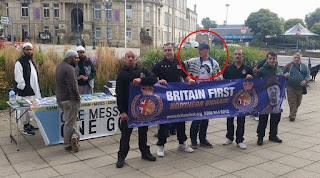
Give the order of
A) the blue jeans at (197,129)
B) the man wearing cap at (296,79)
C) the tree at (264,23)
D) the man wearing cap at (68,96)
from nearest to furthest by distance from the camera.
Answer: the man wearing cap at (68,96)
the blue jeans at (197,129)
the man wearing cap at (296,79)
the tree at (264,23)

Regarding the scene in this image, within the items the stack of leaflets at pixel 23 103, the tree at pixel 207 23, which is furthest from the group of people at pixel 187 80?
the tree at pixel 207 23

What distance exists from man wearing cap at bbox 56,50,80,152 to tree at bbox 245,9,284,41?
63884 millimetres

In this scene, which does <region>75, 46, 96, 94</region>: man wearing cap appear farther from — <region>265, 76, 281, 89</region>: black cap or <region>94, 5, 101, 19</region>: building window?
<region>94, 5, 101, 19</region>: building window

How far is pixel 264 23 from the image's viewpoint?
64812mm

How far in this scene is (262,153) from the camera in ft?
19.2

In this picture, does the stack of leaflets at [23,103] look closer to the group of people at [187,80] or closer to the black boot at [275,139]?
the group of people at [187,80]

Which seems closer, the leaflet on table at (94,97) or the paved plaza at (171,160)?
the paved plaza at (171,160)

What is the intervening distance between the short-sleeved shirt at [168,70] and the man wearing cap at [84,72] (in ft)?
7.90

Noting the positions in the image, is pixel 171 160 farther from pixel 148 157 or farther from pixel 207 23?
pixel 207 23

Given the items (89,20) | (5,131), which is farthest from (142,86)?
(89,20)

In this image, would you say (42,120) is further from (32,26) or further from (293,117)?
(32,26)

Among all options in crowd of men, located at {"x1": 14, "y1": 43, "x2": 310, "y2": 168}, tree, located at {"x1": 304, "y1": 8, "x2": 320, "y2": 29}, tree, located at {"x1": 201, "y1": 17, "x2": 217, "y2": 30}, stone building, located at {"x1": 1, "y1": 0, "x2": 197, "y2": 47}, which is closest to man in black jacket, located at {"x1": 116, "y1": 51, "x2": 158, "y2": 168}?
crowd of men, located at {"x1": 14, "y1": 43, "x2": 310, "y2": 168}

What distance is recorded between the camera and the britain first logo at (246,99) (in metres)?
6.30

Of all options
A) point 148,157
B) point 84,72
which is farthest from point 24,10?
point 148,157
